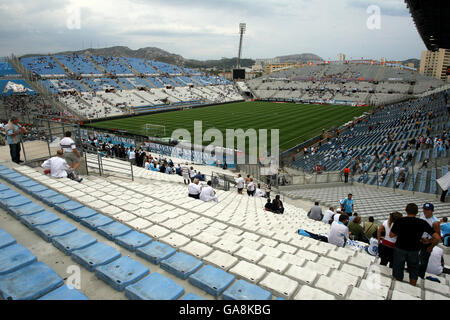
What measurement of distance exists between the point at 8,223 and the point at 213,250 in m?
3.58

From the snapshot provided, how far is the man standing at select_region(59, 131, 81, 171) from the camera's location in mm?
7554

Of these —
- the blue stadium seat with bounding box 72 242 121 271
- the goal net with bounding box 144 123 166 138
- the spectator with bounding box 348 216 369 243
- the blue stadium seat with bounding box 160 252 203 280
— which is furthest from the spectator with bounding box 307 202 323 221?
the goal net with bounding box 144 123 166 138

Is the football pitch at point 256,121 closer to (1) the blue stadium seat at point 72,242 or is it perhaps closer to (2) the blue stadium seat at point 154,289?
(1) the blue stadium seat at point 72,242

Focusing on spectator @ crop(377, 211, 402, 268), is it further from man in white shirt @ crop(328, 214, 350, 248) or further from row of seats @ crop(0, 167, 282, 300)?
row of seats @ crop(0, 167, 282, 300)

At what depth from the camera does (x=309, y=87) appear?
251ft

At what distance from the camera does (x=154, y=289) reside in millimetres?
3170

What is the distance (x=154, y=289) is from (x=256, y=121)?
4098cm

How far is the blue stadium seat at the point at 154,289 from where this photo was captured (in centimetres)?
305

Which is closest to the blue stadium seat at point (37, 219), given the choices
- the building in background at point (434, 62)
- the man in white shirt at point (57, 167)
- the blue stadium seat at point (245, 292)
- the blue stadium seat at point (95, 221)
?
the blue stadium seat at point (95, 221)

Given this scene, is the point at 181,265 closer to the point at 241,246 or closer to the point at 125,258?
the point at 125,258

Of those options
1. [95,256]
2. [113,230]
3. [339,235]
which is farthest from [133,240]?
[339,235]

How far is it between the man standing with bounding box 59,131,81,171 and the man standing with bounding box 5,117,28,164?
1.42 meters

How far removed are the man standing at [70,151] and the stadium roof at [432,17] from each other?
17.4m
